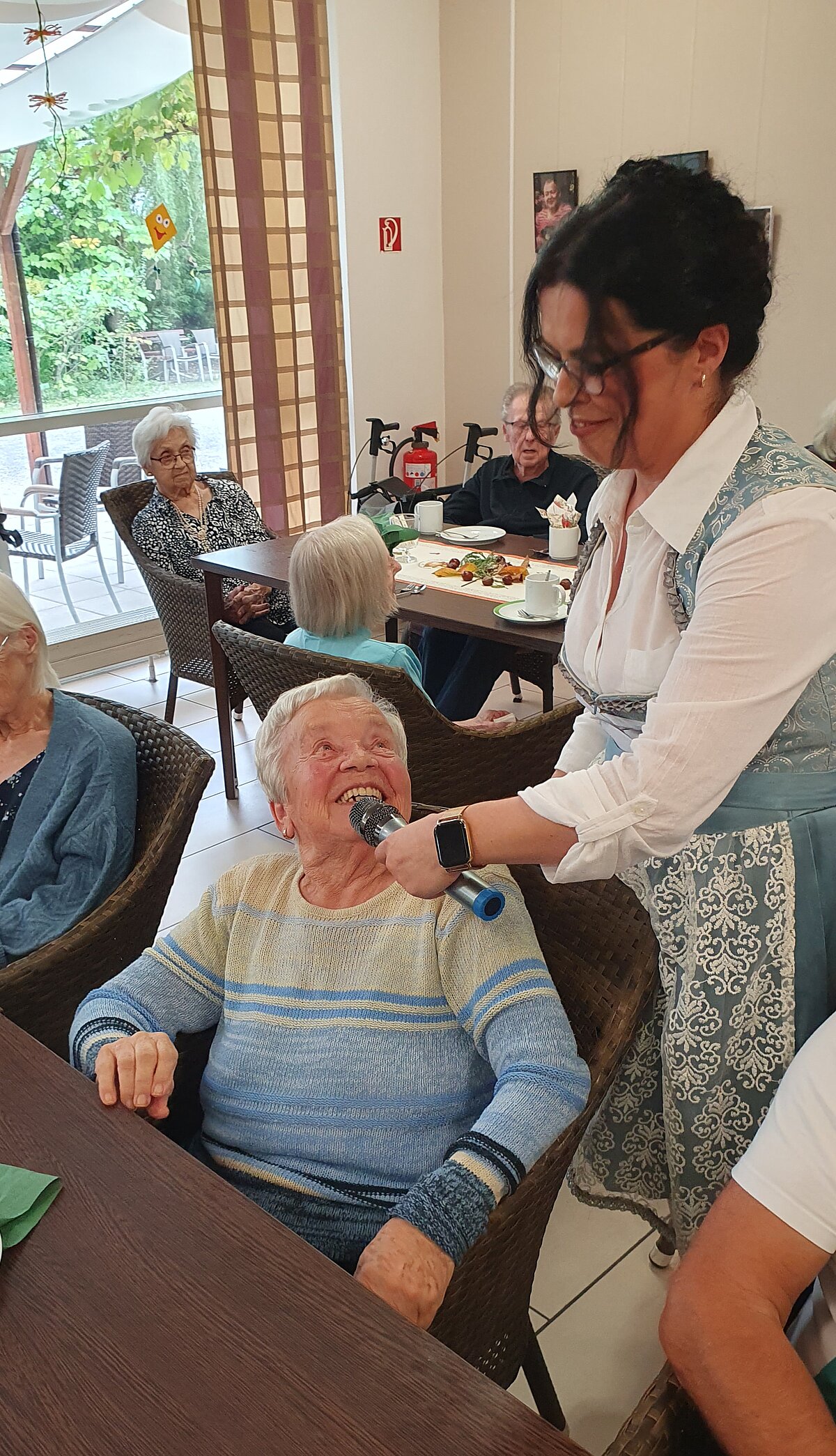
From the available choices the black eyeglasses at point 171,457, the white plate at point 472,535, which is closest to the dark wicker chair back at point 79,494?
the black eyeglasses at point 171,457

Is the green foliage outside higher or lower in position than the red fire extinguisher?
higher

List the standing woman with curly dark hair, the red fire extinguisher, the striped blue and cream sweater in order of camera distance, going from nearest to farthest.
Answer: the standing woman with curly dark hair, the striped blue and cream sweater, the red fire extinguisher

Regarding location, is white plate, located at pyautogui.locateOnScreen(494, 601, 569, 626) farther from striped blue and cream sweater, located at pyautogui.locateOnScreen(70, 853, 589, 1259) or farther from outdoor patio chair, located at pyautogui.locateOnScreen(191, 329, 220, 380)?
outdoor patio chair, located at pyautogui.locateOnScreen(191, 329, 220, 380)

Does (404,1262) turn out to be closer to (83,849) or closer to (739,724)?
(739,724)

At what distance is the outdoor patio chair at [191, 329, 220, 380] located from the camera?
5090 mm

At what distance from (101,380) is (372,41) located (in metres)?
1.95

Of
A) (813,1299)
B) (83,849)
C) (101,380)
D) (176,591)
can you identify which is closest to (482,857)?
(813,1299)

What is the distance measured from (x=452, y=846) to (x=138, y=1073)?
426 mm

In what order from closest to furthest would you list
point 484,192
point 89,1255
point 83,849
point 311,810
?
point 89,1255 < point 311,810 < point 83,849 < point 484,192

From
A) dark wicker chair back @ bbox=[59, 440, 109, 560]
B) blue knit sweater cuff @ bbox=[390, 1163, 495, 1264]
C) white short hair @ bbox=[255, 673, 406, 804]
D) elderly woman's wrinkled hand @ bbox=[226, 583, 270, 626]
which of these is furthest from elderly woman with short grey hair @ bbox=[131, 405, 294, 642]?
blue knit sweater cuff @ bbox=[390, 1163, 495, 1264]

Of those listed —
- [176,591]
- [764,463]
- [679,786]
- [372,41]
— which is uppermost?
[372,41]

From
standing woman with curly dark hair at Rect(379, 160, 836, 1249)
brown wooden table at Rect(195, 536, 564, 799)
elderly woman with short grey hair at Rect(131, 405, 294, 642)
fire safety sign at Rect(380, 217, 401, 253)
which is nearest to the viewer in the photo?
standing woman with curly dark hair at Rect(379, 160, 836, 1249)

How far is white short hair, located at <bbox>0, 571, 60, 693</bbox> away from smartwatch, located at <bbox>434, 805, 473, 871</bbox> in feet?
3.12

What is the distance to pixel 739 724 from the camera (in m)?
1.16
